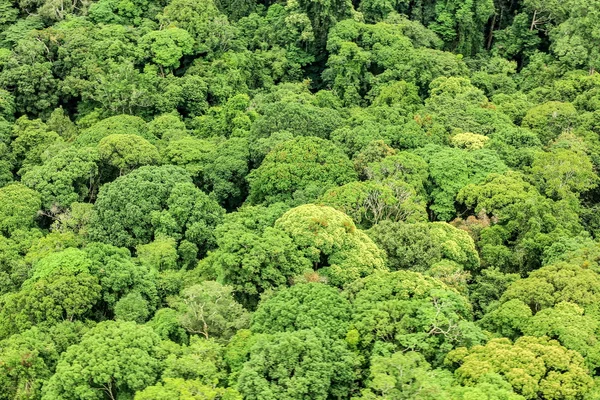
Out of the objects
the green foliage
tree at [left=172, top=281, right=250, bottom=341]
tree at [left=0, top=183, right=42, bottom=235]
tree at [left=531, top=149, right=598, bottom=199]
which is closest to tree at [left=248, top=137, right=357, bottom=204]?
the green foliage

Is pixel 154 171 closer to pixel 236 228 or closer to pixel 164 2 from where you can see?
pixel 236 228

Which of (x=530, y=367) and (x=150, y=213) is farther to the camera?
(x=150, y=213)

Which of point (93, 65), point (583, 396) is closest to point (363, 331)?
point (583, 396)

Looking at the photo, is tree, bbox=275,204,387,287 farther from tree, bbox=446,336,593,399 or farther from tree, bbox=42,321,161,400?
tree, bbox=42,321,161,400

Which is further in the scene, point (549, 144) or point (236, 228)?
point (549, 144)

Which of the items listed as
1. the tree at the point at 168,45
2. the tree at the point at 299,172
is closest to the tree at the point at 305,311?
the tree at the point at 299,172

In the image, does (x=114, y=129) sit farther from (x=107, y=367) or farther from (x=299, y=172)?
(x=107, y=367)

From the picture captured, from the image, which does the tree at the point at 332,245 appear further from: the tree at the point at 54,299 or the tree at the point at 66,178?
the tree at the point at 66,178

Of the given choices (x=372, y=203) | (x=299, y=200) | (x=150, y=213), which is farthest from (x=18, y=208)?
(x=372, y=203)
